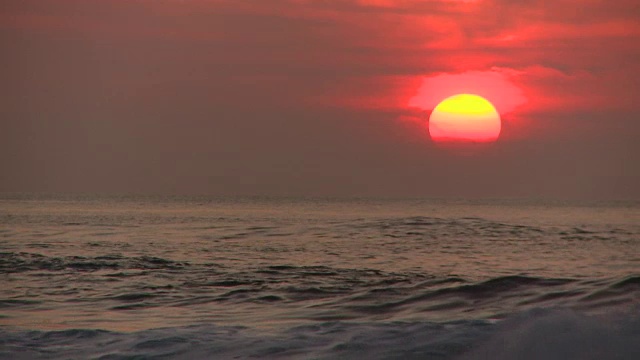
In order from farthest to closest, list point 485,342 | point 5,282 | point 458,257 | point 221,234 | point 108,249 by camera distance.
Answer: point 221,234, point 108,249, point 458,257, point 5,282, point 485,342

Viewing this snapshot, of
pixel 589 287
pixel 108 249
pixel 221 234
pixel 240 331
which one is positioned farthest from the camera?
pixel 221 234

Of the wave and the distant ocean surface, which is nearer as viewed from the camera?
the wave

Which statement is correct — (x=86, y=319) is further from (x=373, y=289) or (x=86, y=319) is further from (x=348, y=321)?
(x=373, y=289)

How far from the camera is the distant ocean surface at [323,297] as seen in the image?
6738 mm

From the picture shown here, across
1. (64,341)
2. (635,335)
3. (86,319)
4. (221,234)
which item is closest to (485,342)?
(635,335)

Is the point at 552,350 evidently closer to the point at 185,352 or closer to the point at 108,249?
the point at 185,352

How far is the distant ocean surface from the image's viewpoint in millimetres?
6738

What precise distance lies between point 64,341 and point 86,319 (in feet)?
5.86

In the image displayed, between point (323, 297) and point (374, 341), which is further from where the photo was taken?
point (323, 297)

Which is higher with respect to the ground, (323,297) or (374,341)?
(374,341)

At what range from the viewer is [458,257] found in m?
15.7

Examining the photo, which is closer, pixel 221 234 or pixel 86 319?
pixel 86 319

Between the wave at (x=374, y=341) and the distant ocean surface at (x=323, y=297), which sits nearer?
the wave at (x=374, y=341)

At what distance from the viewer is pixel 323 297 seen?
1098cm
